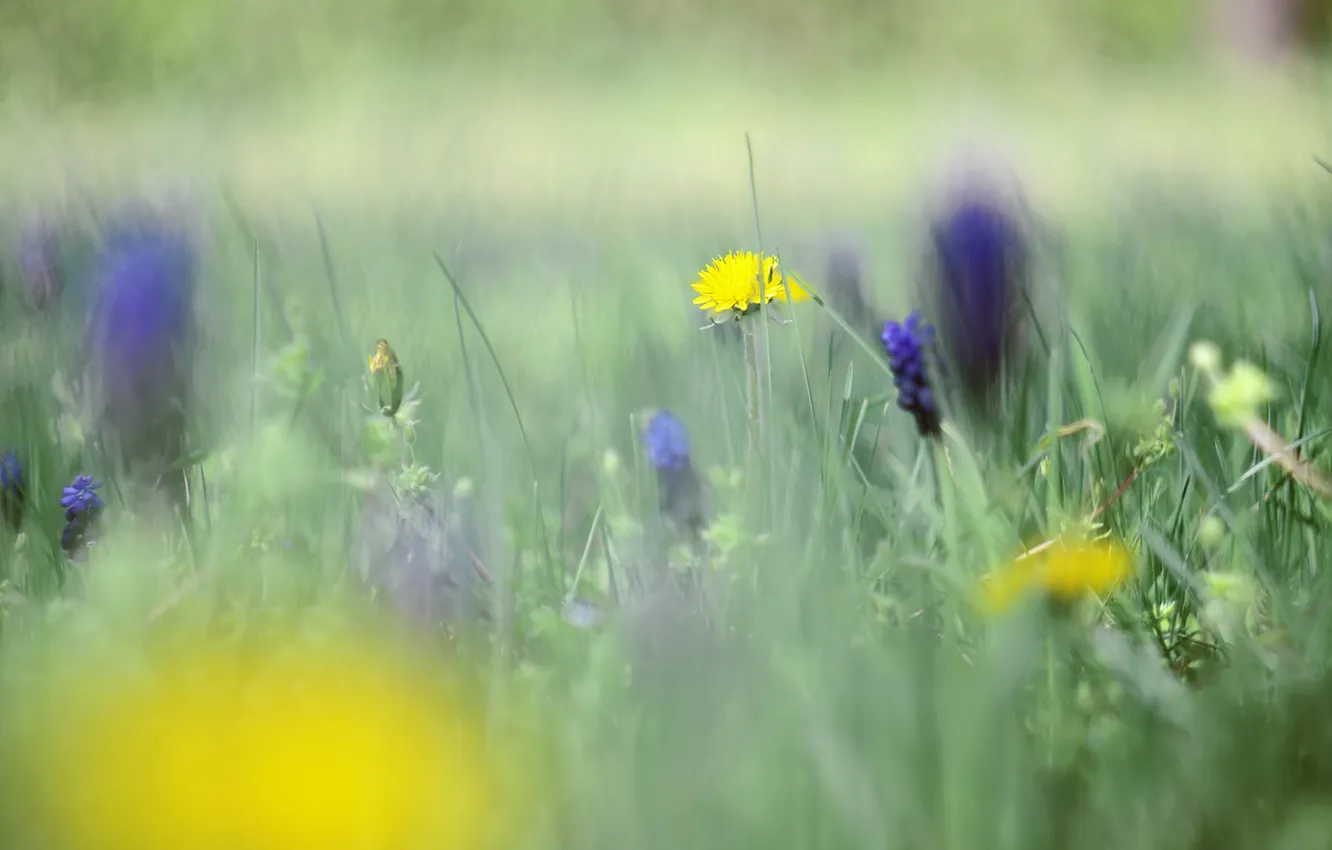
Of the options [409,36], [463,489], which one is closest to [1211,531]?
[463,489]

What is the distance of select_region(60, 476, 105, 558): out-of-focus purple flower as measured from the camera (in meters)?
0.86

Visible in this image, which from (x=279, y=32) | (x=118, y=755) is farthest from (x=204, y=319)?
(x=279, y=32)

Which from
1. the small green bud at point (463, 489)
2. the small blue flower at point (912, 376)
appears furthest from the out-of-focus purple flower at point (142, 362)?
the small blue flower at point (912, 376)

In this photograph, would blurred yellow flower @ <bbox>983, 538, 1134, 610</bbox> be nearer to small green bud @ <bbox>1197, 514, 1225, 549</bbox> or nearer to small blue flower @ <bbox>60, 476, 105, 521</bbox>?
small green bud @ <bbox>1197, 514, 1225, 549</bbox>

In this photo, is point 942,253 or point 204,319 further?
point 204,319

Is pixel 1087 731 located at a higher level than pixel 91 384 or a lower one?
lower

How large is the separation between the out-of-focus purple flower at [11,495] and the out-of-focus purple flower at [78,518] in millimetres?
69

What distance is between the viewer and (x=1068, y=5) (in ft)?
24.5

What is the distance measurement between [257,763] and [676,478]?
1.44ft

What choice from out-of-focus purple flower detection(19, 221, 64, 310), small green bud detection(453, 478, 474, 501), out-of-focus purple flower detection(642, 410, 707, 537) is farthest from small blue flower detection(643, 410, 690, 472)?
out-of-focus purple flower detection(19, 221, 64, 310)

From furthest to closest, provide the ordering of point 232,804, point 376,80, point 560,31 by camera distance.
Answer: point 560,31 < point 376,80 < point 232,804

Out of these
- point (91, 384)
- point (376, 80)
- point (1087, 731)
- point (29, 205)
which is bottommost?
point (1087, 731)

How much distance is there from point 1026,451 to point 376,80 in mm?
3131

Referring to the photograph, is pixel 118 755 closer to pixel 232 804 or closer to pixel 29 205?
pixel 232 804
